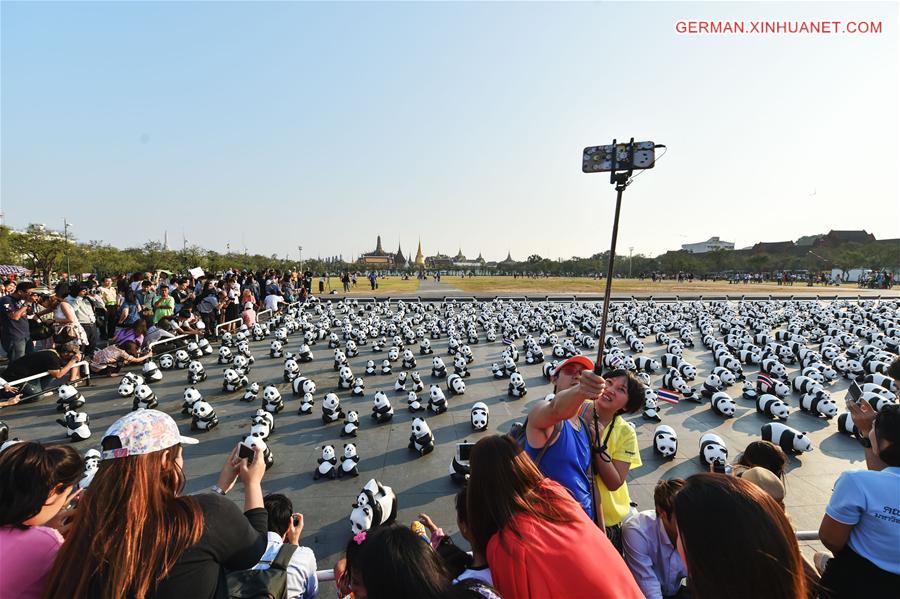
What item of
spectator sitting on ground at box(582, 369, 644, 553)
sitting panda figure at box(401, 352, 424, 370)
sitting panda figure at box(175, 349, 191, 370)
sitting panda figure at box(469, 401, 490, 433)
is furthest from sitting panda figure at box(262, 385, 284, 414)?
spectator sitting on ground at box(582, 369, 644, 553)

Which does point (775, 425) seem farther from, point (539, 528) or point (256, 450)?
point (256, 450)

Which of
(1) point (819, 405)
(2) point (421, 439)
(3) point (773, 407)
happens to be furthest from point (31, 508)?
(1) point (819, 405)

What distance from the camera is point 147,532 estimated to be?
1.87m

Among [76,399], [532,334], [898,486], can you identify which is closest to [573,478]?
[898,486]

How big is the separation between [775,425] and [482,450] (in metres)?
7.08

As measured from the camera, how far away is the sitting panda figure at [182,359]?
1201 centimetres

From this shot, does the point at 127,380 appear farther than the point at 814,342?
No

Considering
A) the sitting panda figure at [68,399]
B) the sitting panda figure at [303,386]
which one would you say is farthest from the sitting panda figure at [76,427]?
the sitting panda figure at [303,386]

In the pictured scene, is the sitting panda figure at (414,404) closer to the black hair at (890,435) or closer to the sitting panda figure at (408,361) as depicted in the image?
the sitting panda figure at (408,361)

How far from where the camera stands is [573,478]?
2.81 meters

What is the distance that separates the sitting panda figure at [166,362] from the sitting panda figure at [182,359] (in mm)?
198

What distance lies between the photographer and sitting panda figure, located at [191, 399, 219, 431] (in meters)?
7.73

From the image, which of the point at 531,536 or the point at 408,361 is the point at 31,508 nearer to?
the point at 531,536

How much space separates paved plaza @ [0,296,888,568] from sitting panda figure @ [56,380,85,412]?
0.55ft
